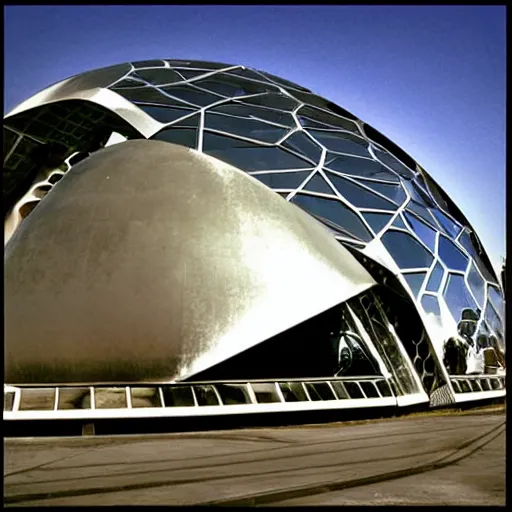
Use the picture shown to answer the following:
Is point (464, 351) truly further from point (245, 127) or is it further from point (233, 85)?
point (233, 85)

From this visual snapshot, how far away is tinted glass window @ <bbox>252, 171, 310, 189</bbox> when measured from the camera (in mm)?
16234

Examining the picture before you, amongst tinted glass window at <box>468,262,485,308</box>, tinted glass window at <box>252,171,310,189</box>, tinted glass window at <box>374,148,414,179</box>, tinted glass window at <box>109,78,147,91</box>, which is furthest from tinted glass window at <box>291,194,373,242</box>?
tinted glass window at <box>109,78,147,91</box>

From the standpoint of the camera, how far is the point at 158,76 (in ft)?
67.7

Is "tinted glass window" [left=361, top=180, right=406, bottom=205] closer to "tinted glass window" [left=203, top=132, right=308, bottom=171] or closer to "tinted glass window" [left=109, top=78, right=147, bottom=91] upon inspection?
"tinted glass window" [left=203, top=132, right=308, bottom=171]

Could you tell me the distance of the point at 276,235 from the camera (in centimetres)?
1391

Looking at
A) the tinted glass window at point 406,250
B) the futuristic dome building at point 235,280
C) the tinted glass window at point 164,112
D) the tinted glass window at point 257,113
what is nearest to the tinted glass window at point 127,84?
the futuristic dome building at point 235,280

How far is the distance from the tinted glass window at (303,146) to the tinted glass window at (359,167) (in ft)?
1.03

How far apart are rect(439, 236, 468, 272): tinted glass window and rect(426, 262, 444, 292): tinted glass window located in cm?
43

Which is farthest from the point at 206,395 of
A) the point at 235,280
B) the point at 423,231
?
the point at 423,231

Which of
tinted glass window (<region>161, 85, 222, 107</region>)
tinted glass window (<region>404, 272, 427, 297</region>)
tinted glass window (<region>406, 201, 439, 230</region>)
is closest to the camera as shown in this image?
tinted glass window (<region>404, 272, 427, 297</region>)

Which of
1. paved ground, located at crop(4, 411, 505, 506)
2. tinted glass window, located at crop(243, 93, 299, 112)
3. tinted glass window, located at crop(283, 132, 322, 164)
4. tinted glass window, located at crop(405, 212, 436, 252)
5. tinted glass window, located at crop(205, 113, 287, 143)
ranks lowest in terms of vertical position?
paved ground, located at crop(4, 411, 505, 506)

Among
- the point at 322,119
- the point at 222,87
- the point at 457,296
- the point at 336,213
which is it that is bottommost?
the point at 457,296

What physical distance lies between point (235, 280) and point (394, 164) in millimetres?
7911

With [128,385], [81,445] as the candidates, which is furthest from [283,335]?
[81,445]
